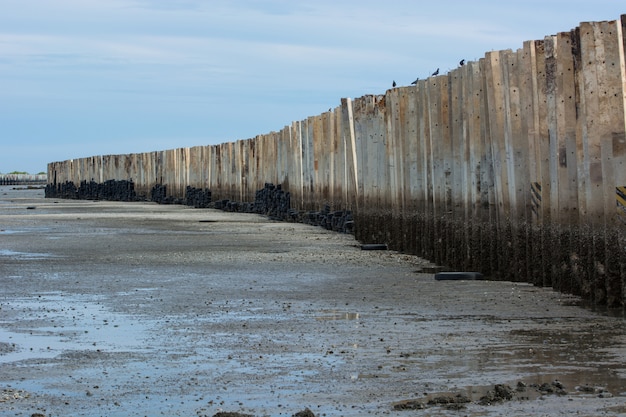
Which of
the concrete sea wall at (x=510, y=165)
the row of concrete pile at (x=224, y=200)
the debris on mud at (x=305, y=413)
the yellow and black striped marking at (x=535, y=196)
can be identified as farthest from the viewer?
the row of concrete pile at (x=224, y=200)

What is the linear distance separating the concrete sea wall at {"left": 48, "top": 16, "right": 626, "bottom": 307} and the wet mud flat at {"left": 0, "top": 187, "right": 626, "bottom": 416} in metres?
0.56

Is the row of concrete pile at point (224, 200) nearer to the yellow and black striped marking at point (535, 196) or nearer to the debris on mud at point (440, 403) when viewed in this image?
the yellow and black striped marking at point (535, 196)

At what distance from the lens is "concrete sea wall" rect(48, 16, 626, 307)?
10695 mm

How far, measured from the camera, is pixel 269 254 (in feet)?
57.2

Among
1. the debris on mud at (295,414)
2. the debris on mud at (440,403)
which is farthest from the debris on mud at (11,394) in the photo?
the debris on mud at (440,403)

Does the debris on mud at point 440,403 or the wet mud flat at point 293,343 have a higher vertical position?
the wet mud flat at point 293,343

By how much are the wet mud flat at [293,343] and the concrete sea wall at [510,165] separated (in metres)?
0.56

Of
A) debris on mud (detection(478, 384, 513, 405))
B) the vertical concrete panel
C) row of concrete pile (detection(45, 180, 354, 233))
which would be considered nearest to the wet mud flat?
debris on mud (detection(478, 384, 513, 405))

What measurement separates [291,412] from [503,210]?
7.66 m

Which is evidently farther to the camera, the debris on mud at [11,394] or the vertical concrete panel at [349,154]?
the vertical concrete panel at [349,154]

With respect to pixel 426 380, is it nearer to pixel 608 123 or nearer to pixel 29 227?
pixel 608 123

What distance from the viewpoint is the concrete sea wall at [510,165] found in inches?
421

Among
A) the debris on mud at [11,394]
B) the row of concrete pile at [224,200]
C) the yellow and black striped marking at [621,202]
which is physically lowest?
the debris on mud at [11,394]

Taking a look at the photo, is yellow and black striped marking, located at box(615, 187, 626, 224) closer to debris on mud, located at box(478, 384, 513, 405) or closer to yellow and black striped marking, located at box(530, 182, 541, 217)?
yellow and black striped marking, located at box(530, 182, 541, 217)
